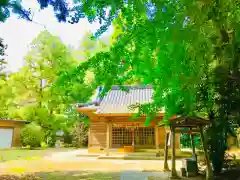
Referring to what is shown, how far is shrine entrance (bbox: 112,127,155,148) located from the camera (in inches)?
715

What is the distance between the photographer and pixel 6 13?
3.19m

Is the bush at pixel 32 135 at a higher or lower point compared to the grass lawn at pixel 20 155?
higher

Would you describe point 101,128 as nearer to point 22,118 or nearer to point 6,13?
point 22,118

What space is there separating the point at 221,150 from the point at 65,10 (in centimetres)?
620

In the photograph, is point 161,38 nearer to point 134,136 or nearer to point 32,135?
point 134,136

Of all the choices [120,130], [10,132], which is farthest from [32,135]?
[120,130]

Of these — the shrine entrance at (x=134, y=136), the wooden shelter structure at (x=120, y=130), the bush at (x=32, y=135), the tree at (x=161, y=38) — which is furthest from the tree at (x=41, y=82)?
the tree at (x=161, y=38)

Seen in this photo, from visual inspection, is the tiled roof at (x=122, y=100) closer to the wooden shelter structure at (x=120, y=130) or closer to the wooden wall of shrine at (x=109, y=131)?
the wooden shelter structure at (x=120, y=130)

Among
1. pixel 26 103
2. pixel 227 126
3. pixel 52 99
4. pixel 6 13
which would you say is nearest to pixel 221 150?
pixel 227 126

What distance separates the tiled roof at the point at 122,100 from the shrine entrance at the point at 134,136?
196 centimetres

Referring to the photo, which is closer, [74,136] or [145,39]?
[145,39]

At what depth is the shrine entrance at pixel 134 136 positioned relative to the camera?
59.6 feet

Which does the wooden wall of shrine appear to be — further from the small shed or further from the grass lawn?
the small shed

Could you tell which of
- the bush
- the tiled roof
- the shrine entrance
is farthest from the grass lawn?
the shrine entrance
